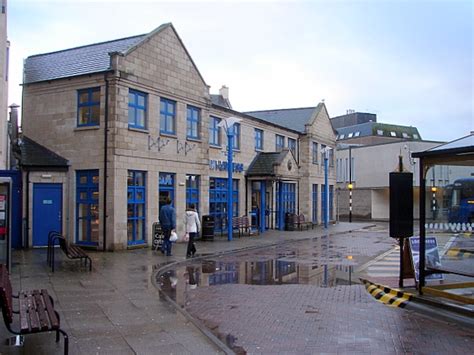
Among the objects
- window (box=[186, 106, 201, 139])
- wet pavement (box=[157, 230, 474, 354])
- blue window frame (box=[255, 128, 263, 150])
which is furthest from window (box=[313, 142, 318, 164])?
wet pavement (box=[157, 230, 474, 354])

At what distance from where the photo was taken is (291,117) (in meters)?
36.5

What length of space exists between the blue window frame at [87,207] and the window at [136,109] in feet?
7.27

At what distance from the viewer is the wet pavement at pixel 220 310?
675 cm

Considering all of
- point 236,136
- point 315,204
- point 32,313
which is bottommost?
point 32,313

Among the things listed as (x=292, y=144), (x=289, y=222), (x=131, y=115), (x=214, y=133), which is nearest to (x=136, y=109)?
(x=131, y=115)

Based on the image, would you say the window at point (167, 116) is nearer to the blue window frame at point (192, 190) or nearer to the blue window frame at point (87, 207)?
the blue window frame at point (192, 190)

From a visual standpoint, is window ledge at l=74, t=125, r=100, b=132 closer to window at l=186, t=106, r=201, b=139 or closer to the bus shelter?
window at l=186, t=106, r=201, b=139

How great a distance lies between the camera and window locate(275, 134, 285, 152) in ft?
102

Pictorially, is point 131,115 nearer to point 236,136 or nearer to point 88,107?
point 88,107

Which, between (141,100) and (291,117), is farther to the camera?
(291,117)

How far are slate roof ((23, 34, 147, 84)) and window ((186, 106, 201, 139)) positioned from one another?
380cm

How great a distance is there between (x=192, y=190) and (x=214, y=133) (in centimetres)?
408

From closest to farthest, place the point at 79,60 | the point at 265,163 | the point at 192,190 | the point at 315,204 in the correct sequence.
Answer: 1. the point at 79,60
2. the point at 192,190
3. the point at 265,163
4. the point at 315,204

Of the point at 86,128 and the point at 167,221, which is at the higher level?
the point at 86,128
